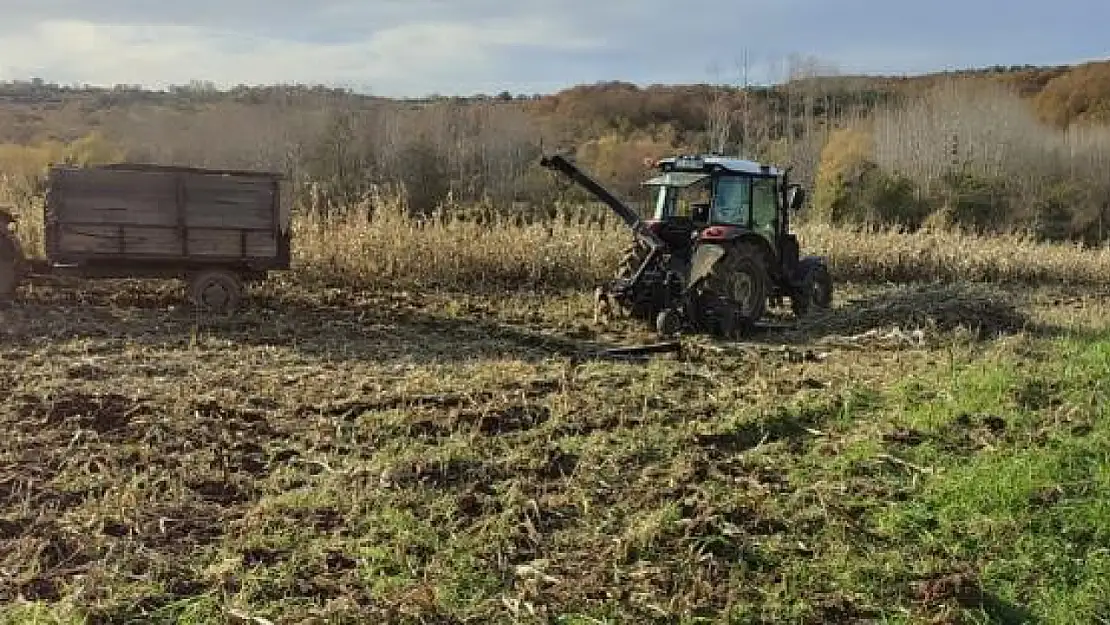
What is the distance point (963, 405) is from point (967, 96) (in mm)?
35423

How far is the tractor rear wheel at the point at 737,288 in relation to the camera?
34.4 feet

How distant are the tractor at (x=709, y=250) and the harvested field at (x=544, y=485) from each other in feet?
6.18

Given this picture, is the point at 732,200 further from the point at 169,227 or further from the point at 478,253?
the point at 169,227

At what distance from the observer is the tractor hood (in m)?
11.2

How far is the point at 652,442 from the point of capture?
596 cm

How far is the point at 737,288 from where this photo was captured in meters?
10.9

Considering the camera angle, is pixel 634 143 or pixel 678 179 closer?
pixel 678 179

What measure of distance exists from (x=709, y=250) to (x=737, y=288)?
573 millimetres

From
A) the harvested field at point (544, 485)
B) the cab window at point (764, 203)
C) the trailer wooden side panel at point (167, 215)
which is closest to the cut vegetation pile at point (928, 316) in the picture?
the cab window at point (764, 203)

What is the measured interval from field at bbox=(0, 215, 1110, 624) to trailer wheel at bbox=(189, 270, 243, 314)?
69 centimetres

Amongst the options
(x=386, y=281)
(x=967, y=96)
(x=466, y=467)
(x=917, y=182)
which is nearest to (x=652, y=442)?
(x=466, y=467)

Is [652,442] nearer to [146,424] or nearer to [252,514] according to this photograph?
Answer: [252,514]

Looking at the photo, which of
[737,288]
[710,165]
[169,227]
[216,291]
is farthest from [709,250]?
[169,227]

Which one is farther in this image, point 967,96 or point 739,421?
point 967,96
